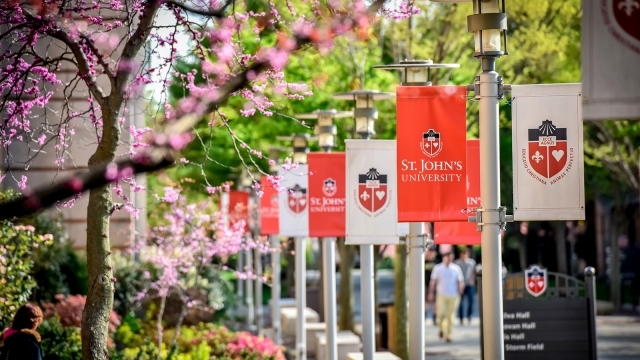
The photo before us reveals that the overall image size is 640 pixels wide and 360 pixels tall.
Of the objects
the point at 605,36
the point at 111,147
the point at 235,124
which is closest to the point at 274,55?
the point at 605,36

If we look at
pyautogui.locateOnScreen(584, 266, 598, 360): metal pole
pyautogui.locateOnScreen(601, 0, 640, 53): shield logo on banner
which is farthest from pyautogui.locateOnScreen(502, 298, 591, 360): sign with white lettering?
pyautogui.locateOnScreen(601, 0, 640, 53): shield logo on banner

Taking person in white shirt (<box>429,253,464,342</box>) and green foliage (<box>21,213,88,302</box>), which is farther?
person in white shirt (<box>429,253,464,342</box>)

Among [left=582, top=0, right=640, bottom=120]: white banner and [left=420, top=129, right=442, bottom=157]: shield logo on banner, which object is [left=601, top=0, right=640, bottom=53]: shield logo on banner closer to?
[left=582, top=0, right=640, bottom=120]: white banner

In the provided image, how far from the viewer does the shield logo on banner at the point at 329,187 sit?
1606 centimetres

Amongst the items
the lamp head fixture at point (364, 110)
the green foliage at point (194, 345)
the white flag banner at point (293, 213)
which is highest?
the lamp head fixture at point (364, 110)

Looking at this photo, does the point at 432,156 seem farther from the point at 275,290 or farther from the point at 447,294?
the point at 447,294

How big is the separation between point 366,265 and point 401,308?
19.5 ft

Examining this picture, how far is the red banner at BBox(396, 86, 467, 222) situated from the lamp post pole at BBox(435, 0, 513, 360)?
565 mm

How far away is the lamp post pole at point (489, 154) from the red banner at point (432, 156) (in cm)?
57

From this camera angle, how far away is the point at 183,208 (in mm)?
22047

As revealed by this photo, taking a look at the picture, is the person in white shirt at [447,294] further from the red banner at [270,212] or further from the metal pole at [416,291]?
the metal pole at [416,291]

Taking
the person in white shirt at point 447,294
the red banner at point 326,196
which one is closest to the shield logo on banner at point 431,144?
the red banner at point 326,196

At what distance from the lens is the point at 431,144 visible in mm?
10836

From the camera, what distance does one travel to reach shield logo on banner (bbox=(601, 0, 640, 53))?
655 cm
